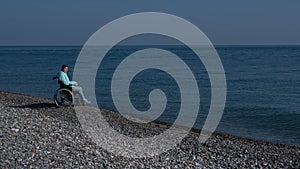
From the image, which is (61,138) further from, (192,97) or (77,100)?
(192,97)

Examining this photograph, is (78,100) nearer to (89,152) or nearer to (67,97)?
(67,97)

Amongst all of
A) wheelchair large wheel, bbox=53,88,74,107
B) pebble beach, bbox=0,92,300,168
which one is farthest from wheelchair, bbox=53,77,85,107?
pebble beach, bbox=0,92,300,168

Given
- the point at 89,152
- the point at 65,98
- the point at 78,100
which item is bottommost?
the point at 78,100

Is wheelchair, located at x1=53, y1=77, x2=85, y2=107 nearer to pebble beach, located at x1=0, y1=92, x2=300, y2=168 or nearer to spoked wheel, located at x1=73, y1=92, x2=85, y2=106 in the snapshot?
spoked wheel, located at x1=73, y1=92, x2=85, y2=106

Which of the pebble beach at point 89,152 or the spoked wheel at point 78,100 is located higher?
the pebble beach at point 89,152

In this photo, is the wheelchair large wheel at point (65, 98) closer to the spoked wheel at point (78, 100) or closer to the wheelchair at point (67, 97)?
the wheelchair at point (67, 97)

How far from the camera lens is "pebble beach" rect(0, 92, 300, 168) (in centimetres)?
971

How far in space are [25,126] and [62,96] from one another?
5.78 metres

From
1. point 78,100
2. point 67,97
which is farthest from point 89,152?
point 78,100

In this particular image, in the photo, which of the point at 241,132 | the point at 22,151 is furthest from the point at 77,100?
the point at 22,151

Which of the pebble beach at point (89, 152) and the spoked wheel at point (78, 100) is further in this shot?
the spoked wheel at point (78, 100)

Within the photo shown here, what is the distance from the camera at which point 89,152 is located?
10.6 metres

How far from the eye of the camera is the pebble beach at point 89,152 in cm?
971

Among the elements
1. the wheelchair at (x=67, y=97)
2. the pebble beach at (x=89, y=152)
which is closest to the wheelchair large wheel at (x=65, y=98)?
the wheelchair at (x=67, y=97)
